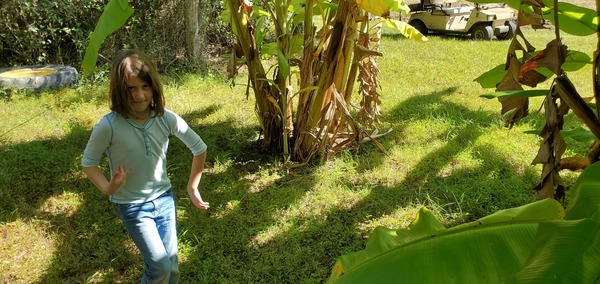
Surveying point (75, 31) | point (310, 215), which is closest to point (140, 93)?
point (310, 215)

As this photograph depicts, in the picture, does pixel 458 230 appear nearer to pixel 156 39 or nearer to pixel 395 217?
pixel 395 217

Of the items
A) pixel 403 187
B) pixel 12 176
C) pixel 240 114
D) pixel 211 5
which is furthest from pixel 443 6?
pixel 12 176

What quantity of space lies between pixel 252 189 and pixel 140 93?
1521 mm

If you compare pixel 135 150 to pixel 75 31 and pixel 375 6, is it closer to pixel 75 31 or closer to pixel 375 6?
pixel 375 6

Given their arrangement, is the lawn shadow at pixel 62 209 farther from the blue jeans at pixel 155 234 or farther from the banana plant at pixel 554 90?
the banana plant at pixel 554 90

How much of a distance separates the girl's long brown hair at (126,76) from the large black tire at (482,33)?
838 centimetres

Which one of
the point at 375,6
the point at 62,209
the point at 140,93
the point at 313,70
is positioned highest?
the point at 375,6

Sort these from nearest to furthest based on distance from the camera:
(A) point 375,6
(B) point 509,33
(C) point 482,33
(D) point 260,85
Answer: (A) point 375,6 → (D) point 260,85 → (C) point 482,33 → (B) point 509,33

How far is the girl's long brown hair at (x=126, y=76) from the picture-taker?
216 centimetres

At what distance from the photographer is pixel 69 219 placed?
3264mm

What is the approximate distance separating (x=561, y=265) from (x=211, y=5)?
7.11m

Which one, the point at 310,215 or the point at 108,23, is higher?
the point at 108,23

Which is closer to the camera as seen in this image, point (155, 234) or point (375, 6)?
point (155, 234)

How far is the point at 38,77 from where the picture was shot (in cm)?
548
